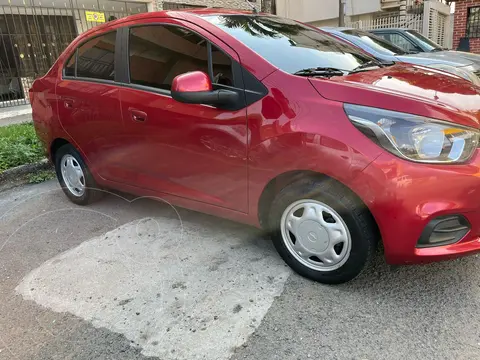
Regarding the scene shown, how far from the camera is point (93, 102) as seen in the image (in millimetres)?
3400

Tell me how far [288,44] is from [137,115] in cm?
121

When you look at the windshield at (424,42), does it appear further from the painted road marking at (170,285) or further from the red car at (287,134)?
the painted road marking at (170,285)

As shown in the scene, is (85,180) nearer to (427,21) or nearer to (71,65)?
(71,65)

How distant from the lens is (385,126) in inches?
82.6

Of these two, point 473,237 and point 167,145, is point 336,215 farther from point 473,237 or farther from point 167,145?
point 167,145

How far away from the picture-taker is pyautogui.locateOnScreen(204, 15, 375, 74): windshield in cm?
263

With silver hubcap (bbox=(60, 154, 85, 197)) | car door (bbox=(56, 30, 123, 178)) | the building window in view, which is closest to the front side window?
car door (bbox=(56, 30, 123, 178))

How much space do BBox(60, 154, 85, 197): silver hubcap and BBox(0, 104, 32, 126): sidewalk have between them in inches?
163

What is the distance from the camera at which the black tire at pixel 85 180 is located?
149 inches

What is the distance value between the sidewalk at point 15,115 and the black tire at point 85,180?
407 cm

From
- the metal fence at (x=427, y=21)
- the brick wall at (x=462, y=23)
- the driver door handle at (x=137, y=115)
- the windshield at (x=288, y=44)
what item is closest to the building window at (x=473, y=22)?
the brick wall at (x=462, y=23)

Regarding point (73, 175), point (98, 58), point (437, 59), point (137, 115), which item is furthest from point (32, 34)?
Answer: point (437, 59)

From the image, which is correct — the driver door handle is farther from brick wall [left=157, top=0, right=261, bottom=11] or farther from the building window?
the building window

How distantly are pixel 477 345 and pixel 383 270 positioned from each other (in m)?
0.71
